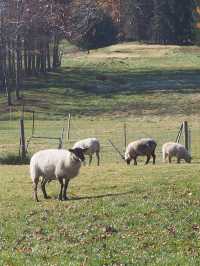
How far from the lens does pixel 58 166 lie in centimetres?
2133

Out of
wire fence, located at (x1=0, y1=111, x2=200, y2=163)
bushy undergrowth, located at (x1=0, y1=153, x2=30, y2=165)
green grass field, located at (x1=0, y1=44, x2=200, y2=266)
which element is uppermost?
green grass field, located at (x1=0, y1=44, x2=200, y2=266)

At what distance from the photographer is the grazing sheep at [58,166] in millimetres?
21250

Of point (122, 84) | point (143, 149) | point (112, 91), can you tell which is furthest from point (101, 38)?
point (143, 149)

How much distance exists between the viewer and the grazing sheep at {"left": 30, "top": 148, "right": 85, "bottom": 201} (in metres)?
21.2

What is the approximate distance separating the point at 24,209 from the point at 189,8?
105702 mm

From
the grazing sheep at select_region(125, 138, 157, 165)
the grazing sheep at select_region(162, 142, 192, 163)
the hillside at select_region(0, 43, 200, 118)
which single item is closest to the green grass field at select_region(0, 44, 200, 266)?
the grazing sheep at select_region(162, 142, 192, 163)

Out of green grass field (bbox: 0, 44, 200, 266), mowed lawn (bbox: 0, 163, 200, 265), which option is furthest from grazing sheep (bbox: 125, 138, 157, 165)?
mowed lawn (bbox: 0, 163, 200, 265)

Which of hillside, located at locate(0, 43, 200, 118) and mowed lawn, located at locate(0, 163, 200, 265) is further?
hillside, located at locate(0, 43, 200, 118)

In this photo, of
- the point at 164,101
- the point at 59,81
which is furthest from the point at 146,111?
the point at 59,81

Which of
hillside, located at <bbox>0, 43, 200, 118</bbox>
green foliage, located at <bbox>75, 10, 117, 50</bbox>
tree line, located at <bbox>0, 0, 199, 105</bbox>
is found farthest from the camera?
green foliage, located at <bbox>75, 10, 117, 50</bbox>

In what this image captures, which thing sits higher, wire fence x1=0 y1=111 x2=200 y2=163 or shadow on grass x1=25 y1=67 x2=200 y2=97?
wire fence x1=0 y1=111 x2=200 y2=163

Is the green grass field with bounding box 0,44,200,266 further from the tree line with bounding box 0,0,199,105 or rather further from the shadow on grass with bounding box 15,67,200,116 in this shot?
the shadow on grass with bounding box 15,67,200,116

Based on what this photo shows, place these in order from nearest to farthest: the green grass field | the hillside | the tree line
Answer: the green grass field, the tree line, the hillside

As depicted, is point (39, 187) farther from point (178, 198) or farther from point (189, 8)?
point (189, 8)
